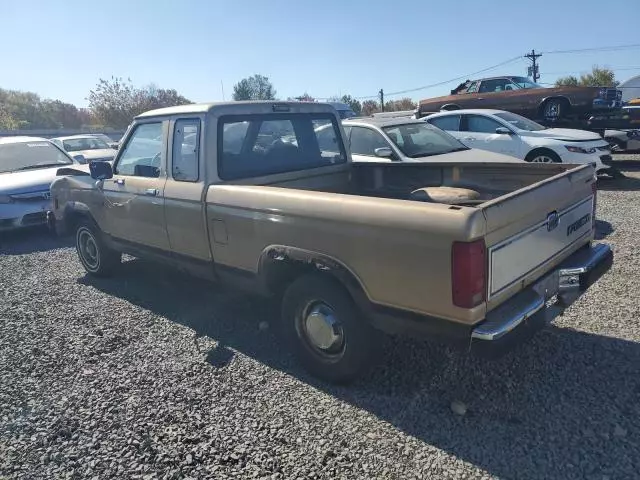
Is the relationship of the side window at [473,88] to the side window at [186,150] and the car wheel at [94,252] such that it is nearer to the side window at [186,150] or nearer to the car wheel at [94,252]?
the car wheel at [94,252]

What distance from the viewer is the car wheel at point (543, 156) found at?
9570 millimetres

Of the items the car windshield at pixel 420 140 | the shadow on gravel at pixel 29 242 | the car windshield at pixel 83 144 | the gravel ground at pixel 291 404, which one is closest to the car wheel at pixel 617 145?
the car windshield at pixel 420 140

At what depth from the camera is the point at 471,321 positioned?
103 inches

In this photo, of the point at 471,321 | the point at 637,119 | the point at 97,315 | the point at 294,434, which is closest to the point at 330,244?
the point at 471,321

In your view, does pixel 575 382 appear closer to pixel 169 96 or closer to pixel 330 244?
pixel 330 244

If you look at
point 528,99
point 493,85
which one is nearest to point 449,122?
point 528,99

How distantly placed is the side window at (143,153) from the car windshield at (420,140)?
414 centimetres

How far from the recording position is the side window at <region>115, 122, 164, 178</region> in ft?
15.3

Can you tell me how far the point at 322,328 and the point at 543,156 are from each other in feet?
26.2

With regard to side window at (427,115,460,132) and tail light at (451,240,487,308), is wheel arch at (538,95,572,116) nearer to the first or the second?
side window at (427,115,460,132)

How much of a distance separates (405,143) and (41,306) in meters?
5.53

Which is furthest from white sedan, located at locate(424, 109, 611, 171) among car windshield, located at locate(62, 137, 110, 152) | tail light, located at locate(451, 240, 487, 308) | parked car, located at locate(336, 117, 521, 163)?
car windshield, located at locate(62, 137, 110, 152)

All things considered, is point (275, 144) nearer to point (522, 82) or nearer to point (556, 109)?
point (556, 109)

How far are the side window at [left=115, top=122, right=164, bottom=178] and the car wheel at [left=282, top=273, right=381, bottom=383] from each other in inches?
79.7
